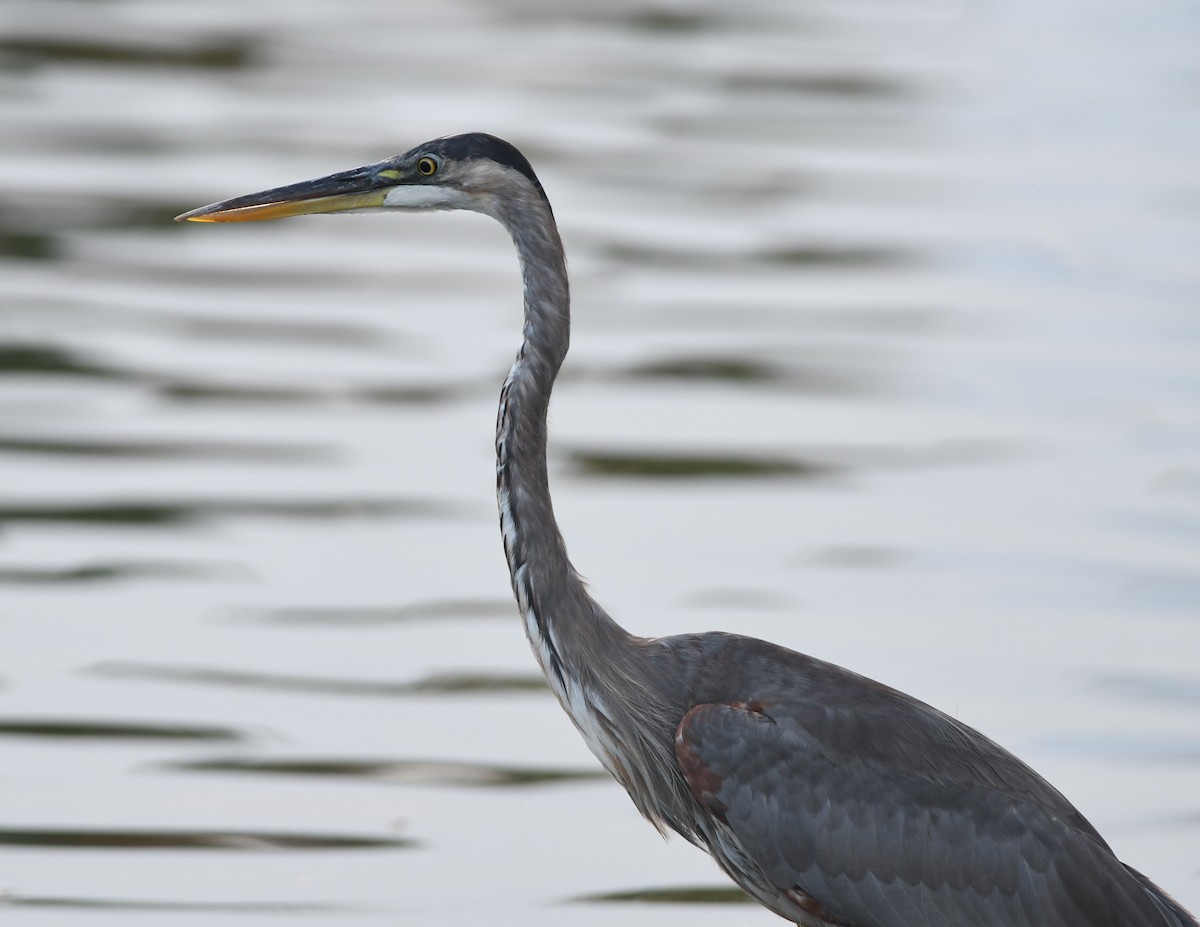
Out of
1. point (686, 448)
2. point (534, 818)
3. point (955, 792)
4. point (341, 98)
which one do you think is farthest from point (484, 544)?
point (341, 98)

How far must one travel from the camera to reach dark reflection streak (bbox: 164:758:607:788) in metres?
7.64

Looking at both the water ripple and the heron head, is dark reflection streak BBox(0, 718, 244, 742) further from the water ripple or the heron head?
the heron head

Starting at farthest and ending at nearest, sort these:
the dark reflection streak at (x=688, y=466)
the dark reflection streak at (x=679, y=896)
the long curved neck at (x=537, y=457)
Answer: the dark reflection streak at (x=688, y=466), the dark reflection streak at (x=679, y=896), the long curved neck at (x=537, y=457)

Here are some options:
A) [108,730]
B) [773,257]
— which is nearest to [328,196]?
[108,730]

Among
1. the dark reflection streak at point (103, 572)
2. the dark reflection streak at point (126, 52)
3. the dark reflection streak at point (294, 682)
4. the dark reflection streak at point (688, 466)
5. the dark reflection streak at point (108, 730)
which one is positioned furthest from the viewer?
the dark reflection streak at point (126, 52)

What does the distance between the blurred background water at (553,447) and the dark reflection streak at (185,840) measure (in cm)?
2

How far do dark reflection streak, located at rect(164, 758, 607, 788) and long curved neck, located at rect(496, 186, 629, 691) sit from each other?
176 centimetres

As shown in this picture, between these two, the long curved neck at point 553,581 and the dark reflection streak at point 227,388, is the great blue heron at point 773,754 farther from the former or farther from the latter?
the dark reflection streak at point 227,388

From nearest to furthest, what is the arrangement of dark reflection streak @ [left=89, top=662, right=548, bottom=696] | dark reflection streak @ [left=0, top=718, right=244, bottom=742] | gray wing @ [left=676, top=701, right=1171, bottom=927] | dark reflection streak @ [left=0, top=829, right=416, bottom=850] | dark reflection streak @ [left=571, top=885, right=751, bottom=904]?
gray wing @ [left=676, top=701, right=1171, bottom=927] < dark reflection streak @ [left=571, top=885, right=751, bottom=904] < dark reflection streak @ [left=0, top=829, right=416, bottom=850] < dark reflection streak @ [left=0, top=718, right=244, bottom=742] < dark reflection streak @ [left=89, top=662, right=548, bottom=696]

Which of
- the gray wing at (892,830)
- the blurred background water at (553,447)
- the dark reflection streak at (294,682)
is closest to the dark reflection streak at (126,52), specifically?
the blurred background water at (553,447)

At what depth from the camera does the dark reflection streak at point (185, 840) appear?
282 inches

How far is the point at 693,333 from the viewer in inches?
495

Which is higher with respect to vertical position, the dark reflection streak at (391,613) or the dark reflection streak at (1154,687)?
the dark reflection streak at (391,613)

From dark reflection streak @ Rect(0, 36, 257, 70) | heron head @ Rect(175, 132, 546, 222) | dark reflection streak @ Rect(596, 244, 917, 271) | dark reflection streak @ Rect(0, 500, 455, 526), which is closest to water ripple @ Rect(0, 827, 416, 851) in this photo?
heron head @ Rect(175, 132, 546, 222)
